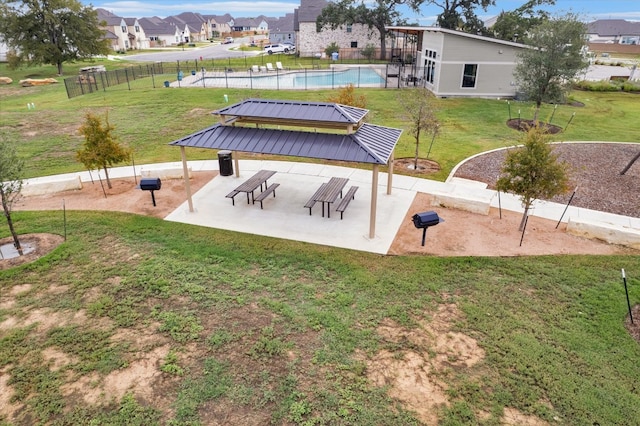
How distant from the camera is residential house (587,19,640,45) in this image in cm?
10485

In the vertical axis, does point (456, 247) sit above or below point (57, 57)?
below

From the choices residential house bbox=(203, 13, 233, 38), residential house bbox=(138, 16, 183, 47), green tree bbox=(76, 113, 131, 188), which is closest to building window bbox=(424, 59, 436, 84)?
green tree bbox=(76, 113, 131, 188)

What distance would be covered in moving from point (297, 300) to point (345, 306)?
43.3 inches

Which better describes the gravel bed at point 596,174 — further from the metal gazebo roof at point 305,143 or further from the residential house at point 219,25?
the residential house at point 219,25

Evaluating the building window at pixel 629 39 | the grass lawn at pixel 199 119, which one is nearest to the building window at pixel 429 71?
the grass lawn at pixel 199 119

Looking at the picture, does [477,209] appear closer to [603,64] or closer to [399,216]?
[399,216]

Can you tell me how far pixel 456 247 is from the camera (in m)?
11.2

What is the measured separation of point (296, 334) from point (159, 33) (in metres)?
114

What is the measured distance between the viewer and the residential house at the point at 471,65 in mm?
28875

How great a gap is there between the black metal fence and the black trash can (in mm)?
20041

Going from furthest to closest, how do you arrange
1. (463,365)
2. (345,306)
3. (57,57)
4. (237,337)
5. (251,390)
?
(57,57) < (345,306) < (237,337) < (463,365) < (251,390)

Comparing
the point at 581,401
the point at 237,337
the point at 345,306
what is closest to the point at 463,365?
the point at 581,401

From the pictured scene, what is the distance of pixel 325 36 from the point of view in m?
62.0

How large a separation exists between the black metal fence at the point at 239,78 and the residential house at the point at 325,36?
15.6 m
